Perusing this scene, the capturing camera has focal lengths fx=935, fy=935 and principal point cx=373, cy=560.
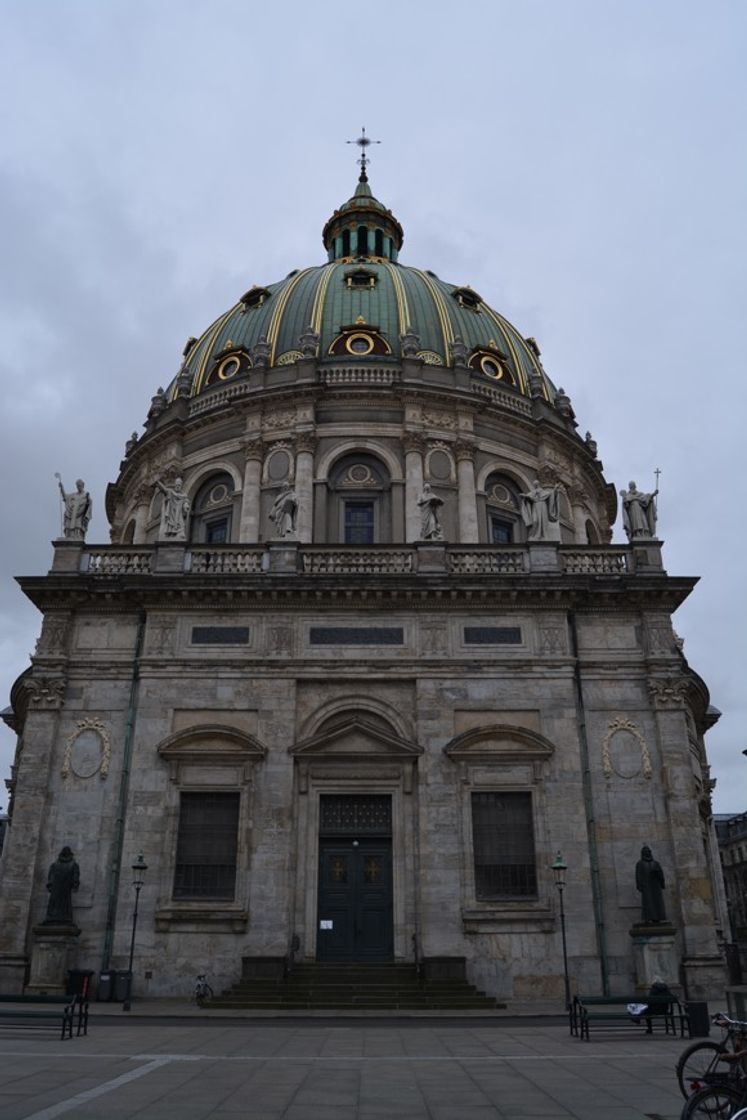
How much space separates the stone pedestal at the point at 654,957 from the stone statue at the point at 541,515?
1199 cm

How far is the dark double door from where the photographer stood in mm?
25922

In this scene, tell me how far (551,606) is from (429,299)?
21.5m

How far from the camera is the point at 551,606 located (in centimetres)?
2906

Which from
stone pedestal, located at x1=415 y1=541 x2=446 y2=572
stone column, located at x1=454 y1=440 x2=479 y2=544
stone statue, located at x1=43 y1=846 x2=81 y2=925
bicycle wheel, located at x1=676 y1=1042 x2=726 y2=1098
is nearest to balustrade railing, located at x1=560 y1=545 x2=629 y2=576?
stone pedestal, located at x1=415 y1=541 x2=446 y2=572

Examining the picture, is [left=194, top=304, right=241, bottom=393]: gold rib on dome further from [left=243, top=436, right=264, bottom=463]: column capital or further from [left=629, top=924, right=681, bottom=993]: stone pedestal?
[left=629, top=924, right=681, bottom=993]: stone pedestal

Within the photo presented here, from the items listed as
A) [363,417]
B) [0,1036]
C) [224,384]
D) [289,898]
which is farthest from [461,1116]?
[224,384]

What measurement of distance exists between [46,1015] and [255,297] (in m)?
36.7

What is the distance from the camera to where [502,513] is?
127ft

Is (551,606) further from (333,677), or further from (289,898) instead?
(289,898)

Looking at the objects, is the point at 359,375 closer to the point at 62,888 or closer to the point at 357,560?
the point at 357,560

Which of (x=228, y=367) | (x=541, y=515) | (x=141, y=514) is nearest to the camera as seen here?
(x=541, y=515)

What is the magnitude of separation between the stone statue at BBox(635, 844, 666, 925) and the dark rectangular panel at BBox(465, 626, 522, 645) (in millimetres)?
7318

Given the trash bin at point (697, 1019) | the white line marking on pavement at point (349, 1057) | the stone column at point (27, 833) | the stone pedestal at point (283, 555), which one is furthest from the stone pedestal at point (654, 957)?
the stone column at point (27, 833)

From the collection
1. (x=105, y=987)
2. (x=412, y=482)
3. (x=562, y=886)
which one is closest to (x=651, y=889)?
(x=562, y=886)
